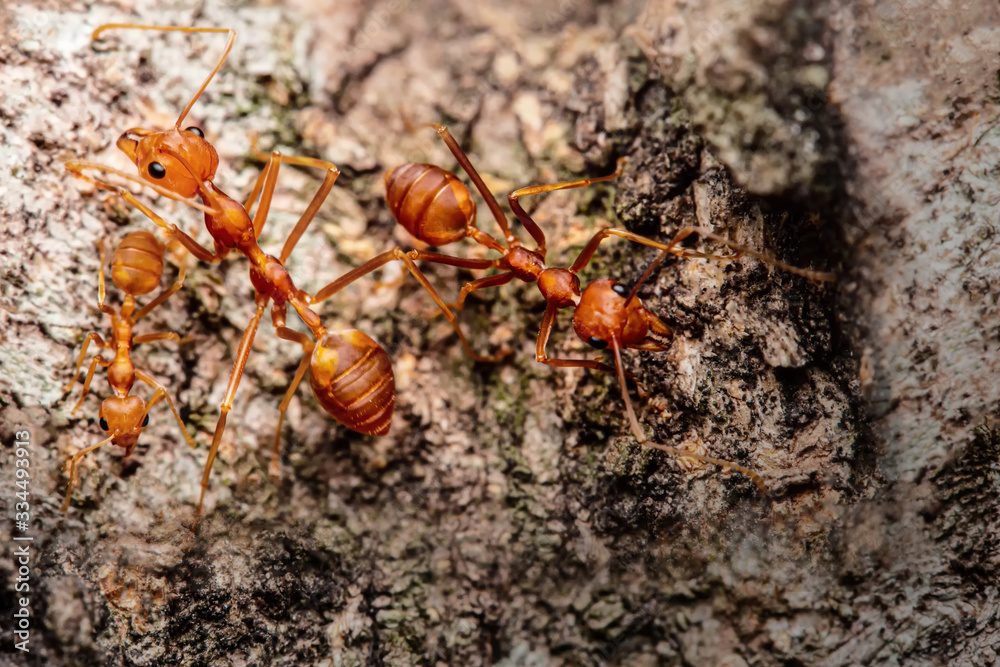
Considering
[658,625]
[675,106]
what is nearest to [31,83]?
[675,106]

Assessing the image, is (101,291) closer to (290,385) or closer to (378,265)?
(290,385)

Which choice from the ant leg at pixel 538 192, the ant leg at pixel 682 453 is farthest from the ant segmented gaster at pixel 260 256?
the ant leg at pixel 682 453

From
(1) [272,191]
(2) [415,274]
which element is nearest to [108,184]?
(1) [272,191]

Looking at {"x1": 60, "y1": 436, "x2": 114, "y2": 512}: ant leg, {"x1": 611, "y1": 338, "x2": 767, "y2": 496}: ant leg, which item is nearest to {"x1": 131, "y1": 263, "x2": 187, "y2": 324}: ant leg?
{"x1": 60, "y1": 436, "x2": 114, "y2": 512}: ant leg

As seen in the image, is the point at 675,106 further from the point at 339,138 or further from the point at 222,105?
the point at 222,105

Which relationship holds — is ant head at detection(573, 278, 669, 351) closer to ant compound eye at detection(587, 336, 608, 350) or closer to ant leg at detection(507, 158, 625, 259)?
ant compound eye at detection(587, 336, 608, 350)

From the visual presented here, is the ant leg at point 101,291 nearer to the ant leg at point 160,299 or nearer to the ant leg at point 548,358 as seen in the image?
the ant leg at point 160,299
